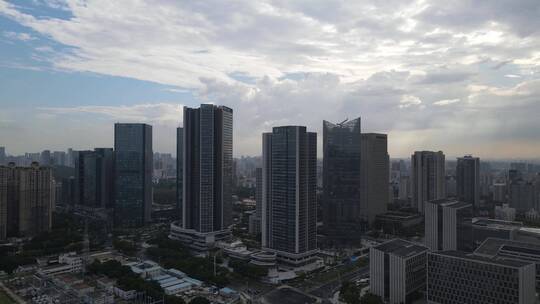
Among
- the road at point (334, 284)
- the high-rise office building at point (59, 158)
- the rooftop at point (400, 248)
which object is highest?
the high-rise office building at point (59, 158)

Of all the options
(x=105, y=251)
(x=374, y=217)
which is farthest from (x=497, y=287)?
(x=105, y=251)

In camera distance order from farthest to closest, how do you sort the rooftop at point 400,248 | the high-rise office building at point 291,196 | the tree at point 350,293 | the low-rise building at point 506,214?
the low-rise building at point 506,214 < the high-rise office building at point 291,196 < the rooftop at point 400,248 < the tree at point 350,293

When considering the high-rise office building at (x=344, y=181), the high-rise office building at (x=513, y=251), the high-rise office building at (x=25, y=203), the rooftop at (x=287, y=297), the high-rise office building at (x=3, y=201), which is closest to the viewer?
the rooftop at (x=287, y=297)

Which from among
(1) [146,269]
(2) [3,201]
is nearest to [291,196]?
(1) [146,269]

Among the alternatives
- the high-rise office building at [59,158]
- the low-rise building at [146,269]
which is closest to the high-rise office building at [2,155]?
the high-rise office building at [59,158]

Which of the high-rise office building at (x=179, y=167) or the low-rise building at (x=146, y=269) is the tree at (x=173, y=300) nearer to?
the low-rise building at (x=146, y=269)

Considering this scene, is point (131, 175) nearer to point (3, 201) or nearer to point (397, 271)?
point (3, 201)

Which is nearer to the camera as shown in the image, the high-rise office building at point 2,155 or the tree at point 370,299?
the tree at point 370,299

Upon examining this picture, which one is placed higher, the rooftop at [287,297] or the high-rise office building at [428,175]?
the high-rise office building at [428,175]
